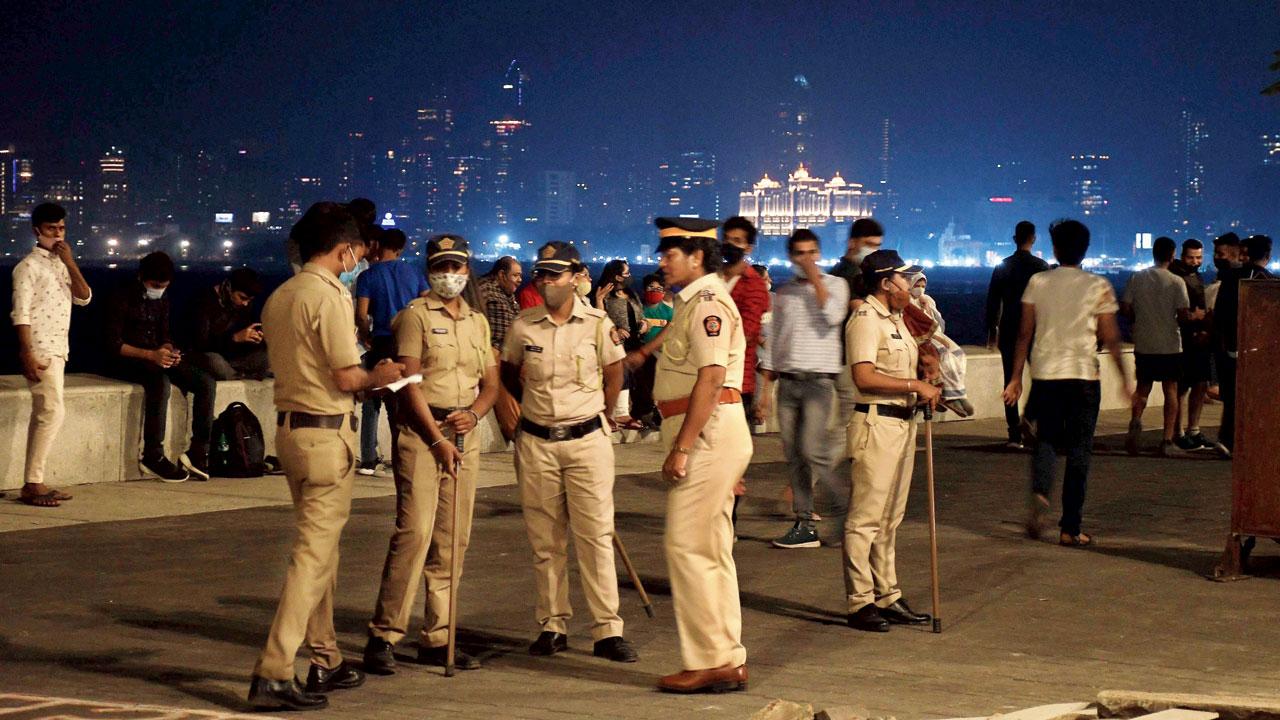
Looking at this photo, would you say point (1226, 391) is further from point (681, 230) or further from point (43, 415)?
point (43, 415)

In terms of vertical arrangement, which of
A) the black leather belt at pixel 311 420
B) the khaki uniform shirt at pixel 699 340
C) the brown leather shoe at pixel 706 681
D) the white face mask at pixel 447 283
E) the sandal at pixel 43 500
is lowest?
the sandal at pixel 43 500

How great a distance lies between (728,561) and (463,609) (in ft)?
6.40

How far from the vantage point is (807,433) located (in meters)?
10.8

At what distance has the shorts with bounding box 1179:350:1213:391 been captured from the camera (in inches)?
662

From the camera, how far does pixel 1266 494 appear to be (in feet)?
32.5

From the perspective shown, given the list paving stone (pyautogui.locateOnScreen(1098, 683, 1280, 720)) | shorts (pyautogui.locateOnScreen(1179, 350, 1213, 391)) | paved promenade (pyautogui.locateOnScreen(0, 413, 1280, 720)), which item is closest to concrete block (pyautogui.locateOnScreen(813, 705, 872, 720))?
paved promenade (pyautogui.locateOnScreen(0, 413, 1280, 720))

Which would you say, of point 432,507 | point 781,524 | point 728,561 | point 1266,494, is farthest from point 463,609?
point 1266,494

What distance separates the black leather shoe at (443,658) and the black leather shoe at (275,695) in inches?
36.9

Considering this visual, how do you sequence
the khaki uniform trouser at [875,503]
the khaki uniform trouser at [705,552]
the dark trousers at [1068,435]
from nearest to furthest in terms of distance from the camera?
the khaki uniform trouser at [705,552] < the khaki uniform trouser at [875,503] < the dark trousers at [1068,435]

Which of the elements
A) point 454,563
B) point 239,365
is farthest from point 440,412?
point 239,365

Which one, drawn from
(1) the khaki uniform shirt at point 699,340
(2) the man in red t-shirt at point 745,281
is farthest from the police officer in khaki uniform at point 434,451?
(2) the man in red t-shirt at point 745,281

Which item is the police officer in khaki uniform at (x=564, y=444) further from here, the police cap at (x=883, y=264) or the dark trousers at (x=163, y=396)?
the dark trousers at (x=163, y=396)

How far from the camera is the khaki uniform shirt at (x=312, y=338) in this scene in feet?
21.9

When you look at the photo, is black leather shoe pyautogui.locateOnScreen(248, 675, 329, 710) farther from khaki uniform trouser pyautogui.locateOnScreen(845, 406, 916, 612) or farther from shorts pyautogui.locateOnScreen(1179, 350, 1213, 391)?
shorts pyautogui.locateOnScreen(1179, 350, 1213, 391)
